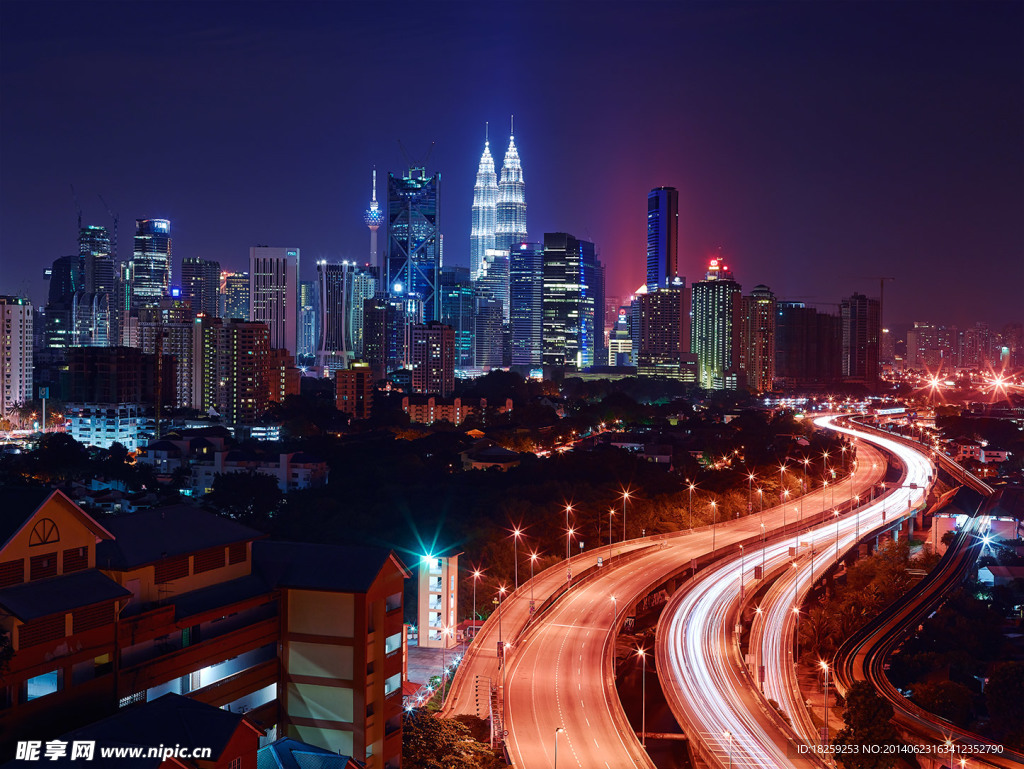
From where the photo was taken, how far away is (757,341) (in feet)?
241

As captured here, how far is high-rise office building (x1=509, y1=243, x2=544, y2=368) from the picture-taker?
86438mm

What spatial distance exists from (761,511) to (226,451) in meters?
14.1

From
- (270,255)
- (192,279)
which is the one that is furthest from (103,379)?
(192,279)

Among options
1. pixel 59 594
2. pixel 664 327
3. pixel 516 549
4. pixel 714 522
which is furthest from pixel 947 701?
pixel 664 327

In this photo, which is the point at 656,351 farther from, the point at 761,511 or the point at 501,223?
the point at 761,511

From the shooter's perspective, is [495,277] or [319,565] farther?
[495,277]

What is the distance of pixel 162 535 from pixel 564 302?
76072mm

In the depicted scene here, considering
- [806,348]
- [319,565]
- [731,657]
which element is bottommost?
[731,657]

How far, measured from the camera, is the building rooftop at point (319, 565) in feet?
23.2

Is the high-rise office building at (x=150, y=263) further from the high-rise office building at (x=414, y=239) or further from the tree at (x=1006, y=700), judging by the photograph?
the tree at (x=1006, y=700)

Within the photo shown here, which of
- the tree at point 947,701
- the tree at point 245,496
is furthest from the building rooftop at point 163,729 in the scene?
the tree at point 245,496

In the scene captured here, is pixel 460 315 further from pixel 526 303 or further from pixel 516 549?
pixel 516 549

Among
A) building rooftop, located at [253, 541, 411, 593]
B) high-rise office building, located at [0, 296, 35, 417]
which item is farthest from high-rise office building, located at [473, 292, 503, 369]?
building rooftop, located at [253, 541, 411, 593]

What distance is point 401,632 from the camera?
7.55 metres
